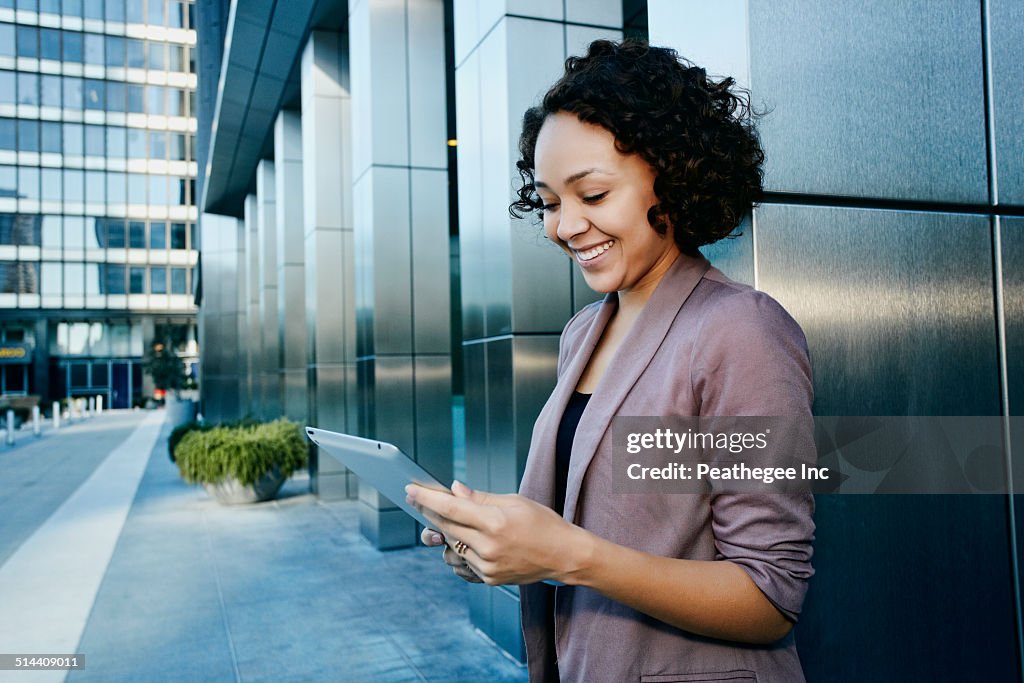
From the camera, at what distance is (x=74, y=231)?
44031 mm

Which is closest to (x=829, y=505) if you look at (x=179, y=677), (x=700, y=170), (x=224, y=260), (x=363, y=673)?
(x=700, y=170)

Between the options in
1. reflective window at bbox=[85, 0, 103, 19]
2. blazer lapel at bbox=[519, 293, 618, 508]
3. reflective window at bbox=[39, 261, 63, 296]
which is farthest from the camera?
reflective window at bbox=[85, 0, 103, 19]

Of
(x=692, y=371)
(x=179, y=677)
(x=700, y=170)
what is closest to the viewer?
(x=692, y=371)

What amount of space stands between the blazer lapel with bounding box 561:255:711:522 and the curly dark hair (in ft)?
0.31

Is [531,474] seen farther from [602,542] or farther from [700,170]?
[700,170]

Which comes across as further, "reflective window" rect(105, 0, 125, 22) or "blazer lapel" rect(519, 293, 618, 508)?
"reflective window" rect(105, 0, 125, 22)

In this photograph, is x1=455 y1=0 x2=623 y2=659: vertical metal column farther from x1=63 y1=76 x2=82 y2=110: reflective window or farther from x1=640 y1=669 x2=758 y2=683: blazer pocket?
x1=63 y1=76 x2=82 y2=110: reflective window

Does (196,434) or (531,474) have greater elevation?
(531,474)

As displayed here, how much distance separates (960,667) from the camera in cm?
208

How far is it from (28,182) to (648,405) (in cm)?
5005

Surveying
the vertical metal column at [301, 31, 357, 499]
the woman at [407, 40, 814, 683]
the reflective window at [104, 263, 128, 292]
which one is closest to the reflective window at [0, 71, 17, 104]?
the reflective window at [104, 263, 128, 292]

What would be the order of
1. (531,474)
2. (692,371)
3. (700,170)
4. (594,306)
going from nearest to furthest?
(692,371) → (700,170) → (531,474) → (594,306)

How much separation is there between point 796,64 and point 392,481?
59.9 inches

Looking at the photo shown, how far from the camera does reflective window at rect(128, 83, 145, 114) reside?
147ft
